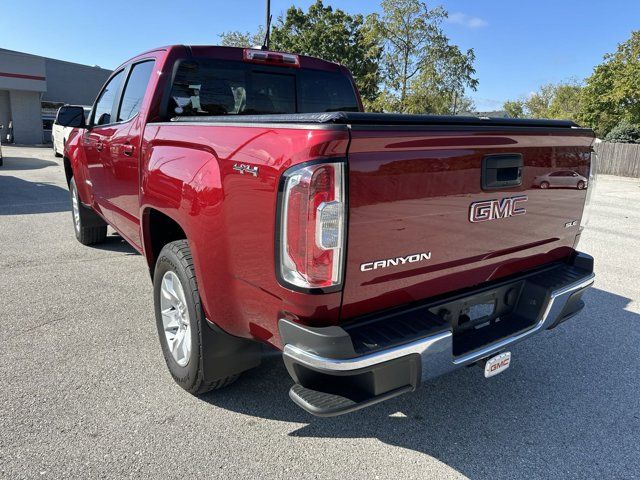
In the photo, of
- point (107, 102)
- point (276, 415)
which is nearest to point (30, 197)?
point (107, 102)

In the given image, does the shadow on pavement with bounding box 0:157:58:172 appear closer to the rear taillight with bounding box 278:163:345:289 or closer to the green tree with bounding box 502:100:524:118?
the rear taillight with bounding box 278:163:345:289

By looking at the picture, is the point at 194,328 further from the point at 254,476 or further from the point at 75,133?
the point at 75,133

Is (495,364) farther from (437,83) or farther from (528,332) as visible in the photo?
(437,83)

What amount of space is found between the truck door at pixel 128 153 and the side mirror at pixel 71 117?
28.7 inches

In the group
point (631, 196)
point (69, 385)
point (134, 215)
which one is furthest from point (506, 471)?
point (631, 196)

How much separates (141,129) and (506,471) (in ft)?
9.87

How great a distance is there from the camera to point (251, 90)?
3.78 m

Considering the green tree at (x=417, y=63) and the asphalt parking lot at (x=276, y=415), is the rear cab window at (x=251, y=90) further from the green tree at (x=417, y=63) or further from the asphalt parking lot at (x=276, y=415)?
the green tree at (x=417, y=63)

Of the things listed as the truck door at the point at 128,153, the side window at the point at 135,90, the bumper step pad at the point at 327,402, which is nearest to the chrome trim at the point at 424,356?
the bumper step pad at the point at 327,402

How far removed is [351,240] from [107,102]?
3.78 m

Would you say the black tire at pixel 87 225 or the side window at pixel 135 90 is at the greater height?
the side window at pixel 135 90

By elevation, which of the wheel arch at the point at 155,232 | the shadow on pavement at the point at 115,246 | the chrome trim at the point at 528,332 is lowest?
the shadow on pavement at the point at 115,246

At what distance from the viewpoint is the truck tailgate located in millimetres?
1968

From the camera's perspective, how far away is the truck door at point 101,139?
13.8ft
